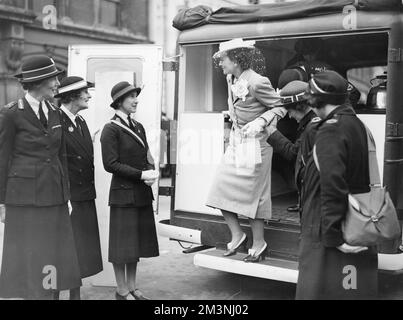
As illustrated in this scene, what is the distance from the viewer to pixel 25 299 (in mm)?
4031

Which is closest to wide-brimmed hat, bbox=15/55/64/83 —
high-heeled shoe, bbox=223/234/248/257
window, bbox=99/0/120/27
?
high-heeled shoe, bbox=223/234/248/257

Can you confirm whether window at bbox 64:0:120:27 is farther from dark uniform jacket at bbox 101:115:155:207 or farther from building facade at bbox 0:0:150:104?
dark uniform jacket at bbox 101:115:155:207

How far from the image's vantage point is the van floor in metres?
4.97

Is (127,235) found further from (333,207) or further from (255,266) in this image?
(333,207)

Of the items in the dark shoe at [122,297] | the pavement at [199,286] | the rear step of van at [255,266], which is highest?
the rear step of van at [255,266]

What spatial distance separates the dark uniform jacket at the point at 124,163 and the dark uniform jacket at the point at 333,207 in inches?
69.1

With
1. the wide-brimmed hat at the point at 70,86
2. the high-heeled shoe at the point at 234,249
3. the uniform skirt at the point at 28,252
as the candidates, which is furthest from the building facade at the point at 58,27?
the high-heeled shoe at the point at 234,249

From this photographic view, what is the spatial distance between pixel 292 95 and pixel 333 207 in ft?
5.52

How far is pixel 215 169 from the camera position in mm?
5207

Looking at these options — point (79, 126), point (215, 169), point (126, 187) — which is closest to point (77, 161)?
point (79, 126)

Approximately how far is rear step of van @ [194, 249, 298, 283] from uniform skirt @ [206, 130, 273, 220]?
0.40 metres

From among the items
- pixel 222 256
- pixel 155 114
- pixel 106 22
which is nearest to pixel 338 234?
pixel 222 256

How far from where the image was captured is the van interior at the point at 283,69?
18.0 feet

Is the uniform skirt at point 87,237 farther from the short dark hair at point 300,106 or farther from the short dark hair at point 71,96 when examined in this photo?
the short dark hair at point 300,106
